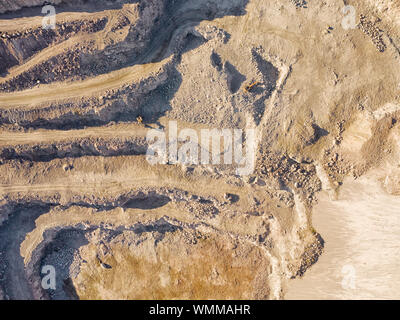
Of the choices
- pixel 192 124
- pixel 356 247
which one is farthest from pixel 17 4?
pixel 356 247

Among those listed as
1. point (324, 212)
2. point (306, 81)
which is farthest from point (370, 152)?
point (306, 81)

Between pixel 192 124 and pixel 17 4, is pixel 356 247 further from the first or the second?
pixel 17 4

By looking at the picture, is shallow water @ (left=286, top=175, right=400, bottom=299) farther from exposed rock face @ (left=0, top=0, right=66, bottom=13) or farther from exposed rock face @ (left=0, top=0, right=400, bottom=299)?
exposed rock face @ (left=0, top=0, right=66, bottom=13)

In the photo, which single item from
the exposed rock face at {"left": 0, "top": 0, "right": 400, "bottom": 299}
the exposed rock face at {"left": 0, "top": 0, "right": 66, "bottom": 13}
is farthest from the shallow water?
the exposed rock face at {"left": 0, "top": 0, "right": 66, "bottom": 13}

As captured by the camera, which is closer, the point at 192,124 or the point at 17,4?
the point at 17,4

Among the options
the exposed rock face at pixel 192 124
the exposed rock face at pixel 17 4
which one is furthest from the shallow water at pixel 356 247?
the exposed rock face at pixel 17 4

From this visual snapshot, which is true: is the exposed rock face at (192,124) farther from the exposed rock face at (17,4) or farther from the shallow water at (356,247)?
the shallow water at (356,247)

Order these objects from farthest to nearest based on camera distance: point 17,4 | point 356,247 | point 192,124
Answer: point 192,124 → point 356,247 → point 17,4

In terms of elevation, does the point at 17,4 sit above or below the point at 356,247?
above

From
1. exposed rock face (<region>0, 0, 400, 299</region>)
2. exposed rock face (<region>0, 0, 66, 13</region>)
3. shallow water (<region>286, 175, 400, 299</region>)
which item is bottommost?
shallow water (<region>286, 175, 400, 299</region>)
